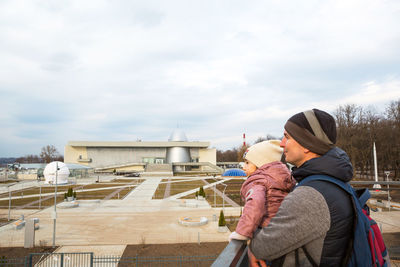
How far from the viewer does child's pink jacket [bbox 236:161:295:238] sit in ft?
6.04

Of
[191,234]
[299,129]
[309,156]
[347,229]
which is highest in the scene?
[299,129]

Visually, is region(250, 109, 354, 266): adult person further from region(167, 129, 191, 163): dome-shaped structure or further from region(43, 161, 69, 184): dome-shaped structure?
region(167, 129, 191, 163): dome-shaped structure

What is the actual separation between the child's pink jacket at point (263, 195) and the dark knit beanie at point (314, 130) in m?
Answer: 0.57

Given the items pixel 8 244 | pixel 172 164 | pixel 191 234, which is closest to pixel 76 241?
pixel 8 244

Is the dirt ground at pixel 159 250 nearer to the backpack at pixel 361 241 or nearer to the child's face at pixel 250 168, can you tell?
the child's face at pixel 250 168

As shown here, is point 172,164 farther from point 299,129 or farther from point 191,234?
point 299,129

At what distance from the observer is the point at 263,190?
2.04m

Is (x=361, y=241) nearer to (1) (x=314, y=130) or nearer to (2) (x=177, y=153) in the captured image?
(1) (x=314, y=130)

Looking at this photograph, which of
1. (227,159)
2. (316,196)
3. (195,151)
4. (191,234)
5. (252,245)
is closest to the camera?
(316,196)

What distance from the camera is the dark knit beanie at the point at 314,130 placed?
5.16ft

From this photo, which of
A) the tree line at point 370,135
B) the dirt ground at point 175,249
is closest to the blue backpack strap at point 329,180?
the dirt ground at point 175,249

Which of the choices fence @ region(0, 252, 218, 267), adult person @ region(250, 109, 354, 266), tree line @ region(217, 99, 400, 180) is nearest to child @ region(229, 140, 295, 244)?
adult person @ region(250, 109, 354, 266)

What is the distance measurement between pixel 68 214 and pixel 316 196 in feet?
74.4

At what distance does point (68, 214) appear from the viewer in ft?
65.3
